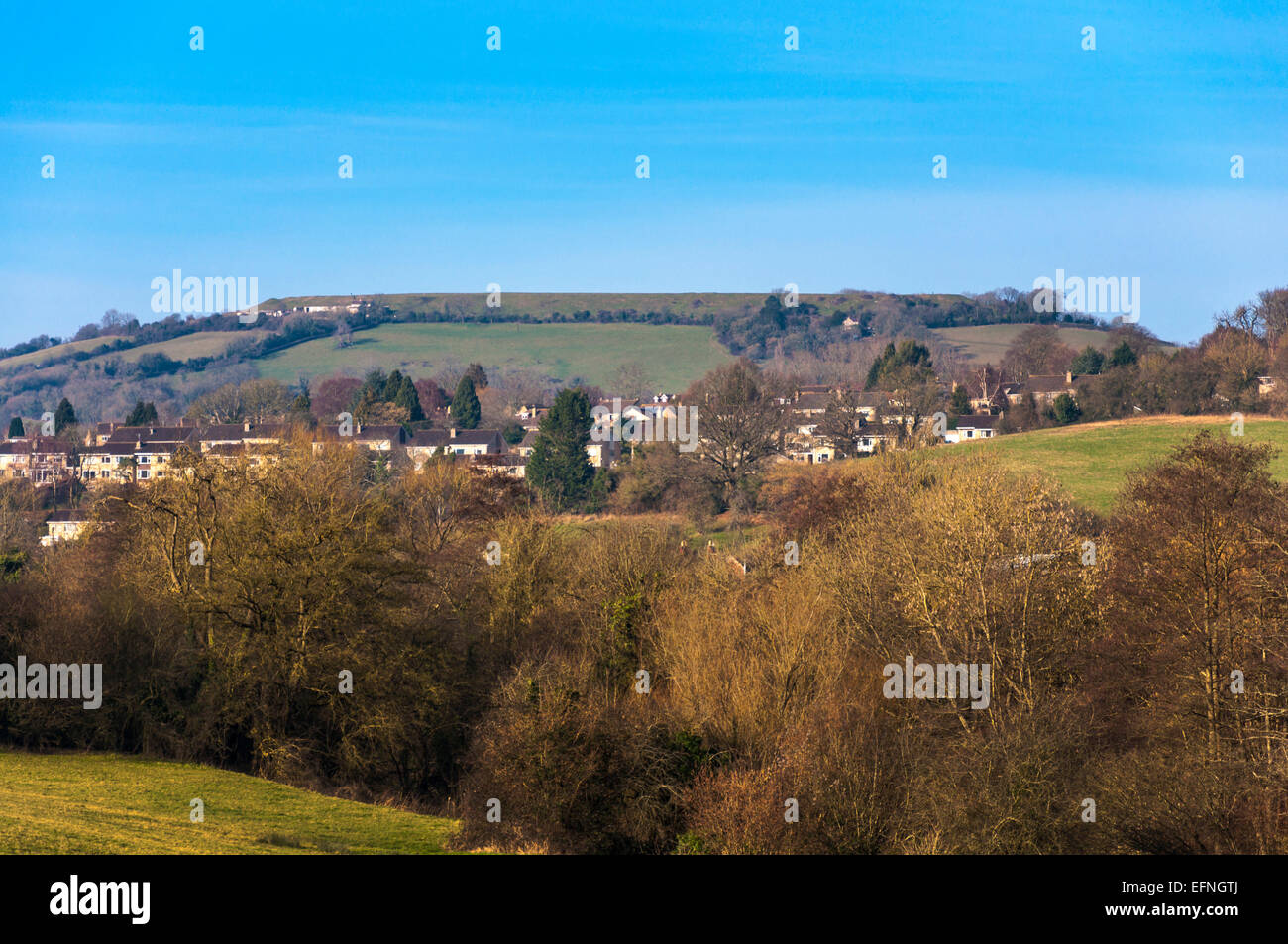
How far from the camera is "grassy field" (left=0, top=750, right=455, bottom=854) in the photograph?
17.3 metres

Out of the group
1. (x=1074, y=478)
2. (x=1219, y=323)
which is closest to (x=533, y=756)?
(x=1074, y=478)

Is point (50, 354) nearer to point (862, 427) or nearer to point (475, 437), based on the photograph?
point (475, 437)

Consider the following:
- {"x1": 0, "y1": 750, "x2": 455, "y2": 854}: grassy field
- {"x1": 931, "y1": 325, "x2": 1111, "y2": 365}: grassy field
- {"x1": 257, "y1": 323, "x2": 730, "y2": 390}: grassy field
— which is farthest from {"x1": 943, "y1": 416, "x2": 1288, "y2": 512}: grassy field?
{"x1": 257, "y1": 323, "x2": 730, "y2": 390}: grassy field

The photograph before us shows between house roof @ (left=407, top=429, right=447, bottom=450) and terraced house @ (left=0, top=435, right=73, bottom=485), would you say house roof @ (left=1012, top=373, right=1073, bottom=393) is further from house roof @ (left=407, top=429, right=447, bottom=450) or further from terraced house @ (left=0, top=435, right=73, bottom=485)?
terraced house @ (left=0, top=435, right=73, bottom=485)

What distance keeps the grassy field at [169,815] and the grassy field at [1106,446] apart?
4170cm

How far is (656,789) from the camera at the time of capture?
24.2 meters

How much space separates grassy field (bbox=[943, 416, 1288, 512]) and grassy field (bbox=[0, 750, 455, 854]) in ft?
137

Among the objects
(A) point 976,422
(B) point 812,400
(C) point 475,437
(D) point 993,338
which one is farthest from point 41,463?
(D) point 993,338

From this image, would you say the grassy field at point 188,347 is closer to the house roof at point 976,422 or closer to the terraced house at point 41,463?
the terraced house at point 41,463

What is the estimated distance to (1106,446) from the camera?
7169 cm

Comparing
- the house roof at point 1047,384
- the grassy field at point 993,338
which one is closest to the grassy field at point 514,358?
the grassy field at point 993,338

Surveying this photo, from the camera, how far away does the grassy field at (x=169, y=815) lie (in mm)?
17297

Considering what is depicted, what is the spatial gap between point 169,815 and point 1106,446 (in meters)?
62.0
